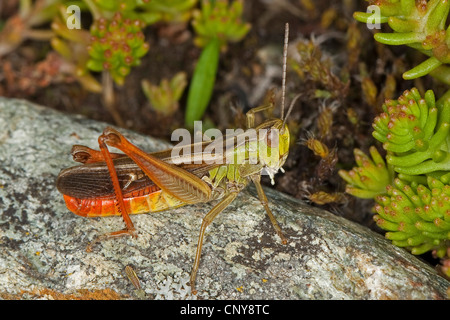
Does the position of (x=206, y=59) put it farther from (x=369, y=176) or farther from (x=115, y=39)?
(x=369, y=176)

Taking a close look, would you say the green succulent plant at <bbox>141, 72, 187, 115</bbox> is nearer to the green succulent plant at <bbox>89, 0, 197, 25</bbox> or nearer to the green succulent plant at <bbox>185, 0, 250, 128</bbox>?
the green succulent plant at <bbox>185, 0, 250, 128</bbox>

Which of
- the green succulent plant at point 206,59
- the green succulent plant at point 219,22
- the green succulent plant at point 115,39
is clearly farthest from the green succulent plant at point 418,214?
the green succulent plant at point 115,39

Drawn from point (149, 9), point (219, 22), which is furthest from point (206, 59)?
point (149, 9)

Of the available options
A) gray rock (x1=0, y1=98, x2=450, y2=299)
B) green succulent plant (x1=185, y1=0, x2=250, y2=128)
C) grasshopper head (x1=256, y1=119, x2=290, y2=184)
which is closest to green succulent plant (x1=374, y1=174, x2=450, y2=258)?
gray rock (x1=0, y1=98, x2=450, y2=299)


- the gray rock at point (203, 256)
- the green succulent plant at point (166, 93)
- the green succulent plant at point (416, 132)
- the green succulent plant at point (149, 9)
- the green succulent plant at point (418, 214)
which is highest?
the green succulent plant at point (149, 9)

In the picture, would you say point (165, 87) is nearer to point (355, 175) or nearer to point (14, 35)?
point (14, 35)

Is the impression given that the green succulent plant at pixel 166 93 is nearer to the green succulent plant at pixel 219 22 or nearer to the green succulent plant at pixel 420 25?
the green succulent plant at pixel 219 22

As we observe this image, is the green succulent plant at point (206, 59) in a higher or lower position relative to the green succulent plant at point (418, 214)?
higher
